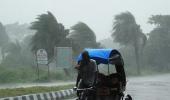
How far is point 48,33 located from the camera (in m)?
55.4

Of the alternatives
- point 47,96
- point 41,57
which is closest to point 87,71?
point 47,96

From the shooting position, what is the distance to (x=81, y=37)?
65.1 metres

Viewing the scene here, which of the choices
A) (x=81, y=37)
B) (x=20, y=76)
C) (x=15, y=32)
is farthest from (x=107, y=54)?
(x=15, y=32)

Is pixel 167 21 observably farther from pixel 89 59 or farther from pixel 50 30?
pixel 89 59

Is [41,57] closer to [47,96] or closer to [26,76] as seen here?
[47,96]

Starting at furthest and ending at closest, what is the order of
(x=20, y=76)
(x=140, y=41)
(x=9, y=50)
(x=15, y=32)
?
(x=15, y=32) → (x=140, y=41) → (x=9, y=50) → (x=20, y=76)

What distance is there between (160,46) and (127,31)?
924 cm

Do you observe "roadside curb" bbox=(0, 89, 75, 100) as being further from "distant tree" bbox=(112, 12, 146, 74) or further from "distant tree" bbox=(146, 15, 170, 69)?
"distant tree" bbox=(146, 15, 170, 69)

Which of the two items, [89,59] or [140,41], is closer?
[89,59]

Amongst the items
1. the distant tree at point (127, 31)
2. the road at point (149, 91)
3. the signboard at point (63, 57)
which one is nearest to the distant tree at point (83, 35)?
the distant tree at point (127, 31)

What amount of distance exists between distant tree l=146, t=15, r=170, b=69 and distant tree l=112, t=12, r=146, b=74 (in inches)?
183

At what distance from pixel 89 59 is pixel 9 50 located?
212ft

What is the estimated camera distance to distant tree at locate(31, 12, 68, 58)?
55.2 m

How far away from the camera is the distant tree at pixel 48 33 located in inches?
2175
